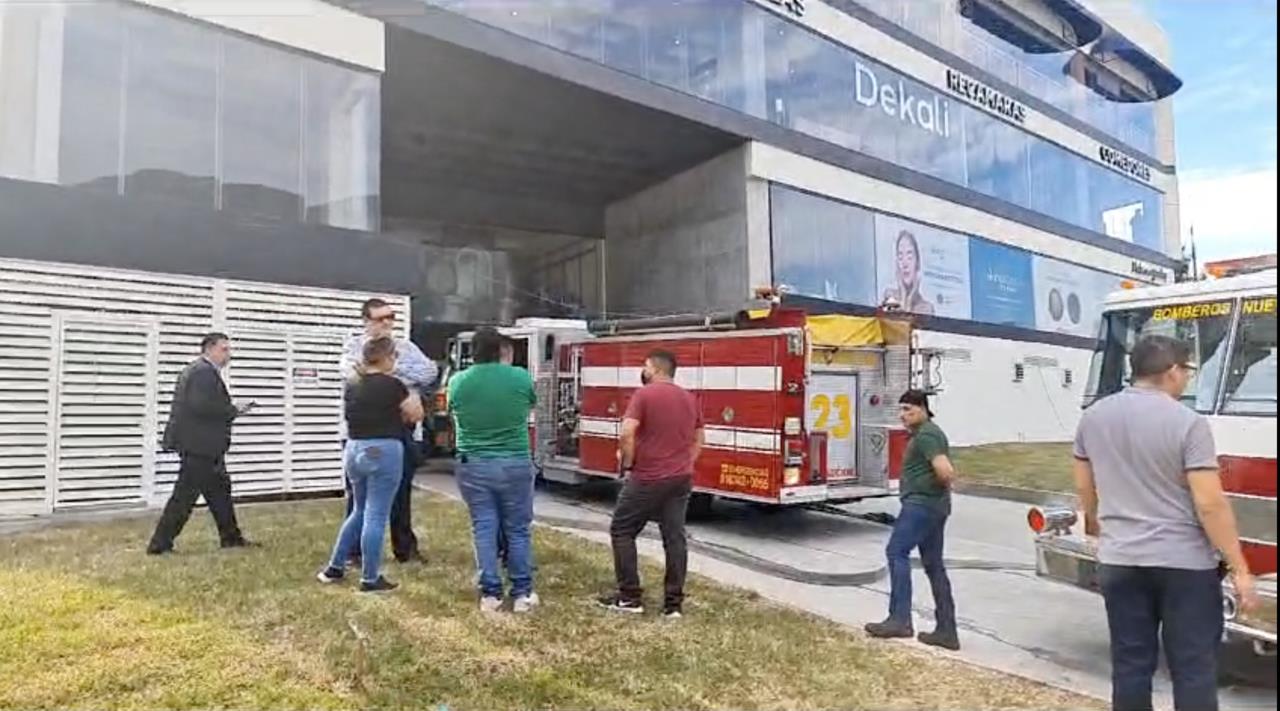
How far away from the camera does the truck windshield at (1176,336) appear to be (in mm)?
5203

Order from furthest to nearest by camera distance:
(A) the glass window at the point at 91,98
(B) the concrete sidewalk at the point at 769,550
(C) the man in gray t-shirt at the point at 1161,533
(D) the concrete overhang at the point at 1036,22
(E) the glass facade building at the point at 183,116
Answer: (D) the concrete overhang at the point at 1036,22
(A) the glass window at the point at 91,98
(E) the glass facade building at the point at 183,116
(B) the concrete sidewalk at the point at 769,550
(C) the man in gray t-shirt at the point at 1161,533

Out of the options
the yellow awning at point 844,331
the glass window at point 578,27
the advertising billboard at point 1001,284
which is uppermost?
the glass window at point 578,27

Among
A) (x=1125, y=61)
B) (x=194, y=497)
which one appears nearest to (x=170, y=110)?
(x=194, y=497)

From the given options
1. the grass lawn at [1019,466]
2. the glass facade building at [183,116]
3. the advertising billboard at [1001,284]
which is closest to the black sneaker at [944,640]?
the grass lawn at [1019,466]

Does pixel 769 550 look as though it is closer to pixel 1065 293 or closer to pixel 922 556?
pixel 922 556

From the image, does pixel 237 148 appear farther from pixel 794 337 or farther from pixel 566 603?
pixel 566 603

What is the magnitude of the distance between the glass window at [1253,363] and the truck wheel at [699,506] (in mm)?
6254

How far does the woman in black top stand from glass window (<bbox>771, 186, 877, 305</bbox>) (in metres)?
15.3

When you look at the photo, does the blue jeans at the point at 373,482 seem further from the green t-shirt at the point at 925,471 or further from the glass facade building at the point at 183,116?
the glass facade building at the point at 183,116

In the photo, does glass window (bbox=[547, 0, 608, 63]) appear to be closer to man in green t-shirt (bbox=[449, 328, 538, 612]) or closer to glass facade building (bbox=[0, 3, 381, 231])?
glass facade building (bbox=[0, 3, 381, 231])

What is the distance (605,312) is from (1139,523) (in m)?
21.6

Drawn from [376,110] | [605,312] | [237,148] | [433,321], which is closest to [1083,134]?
[605,312]

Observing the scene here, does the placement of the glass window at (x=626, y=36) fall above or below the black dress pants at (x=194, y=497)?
above

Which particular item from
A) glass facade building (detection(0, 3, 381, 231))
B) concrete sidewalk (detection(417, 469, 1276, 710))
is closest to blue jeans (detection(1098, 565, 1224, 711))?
concrete sidewalk (detection(417, 469, 1276, 710))
